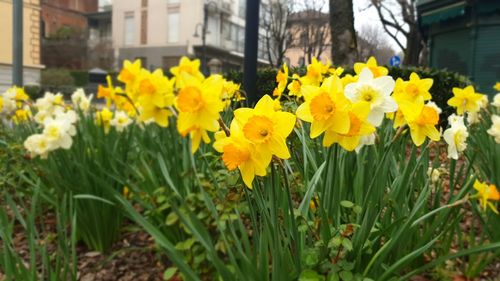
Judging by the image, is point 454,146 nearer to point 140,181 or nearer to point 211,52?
point 140,181

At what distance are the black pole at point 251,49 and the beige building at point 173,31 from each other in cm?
3184

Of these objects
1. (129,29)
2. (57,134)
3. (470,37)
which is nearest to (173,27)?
(129,29)

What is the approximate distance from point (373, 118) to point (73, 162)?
1.78 meters

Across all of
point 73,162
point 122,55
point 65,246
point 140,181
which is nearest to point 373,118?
point 65,246

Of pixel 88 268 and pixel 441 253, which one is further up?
pixel 441 253

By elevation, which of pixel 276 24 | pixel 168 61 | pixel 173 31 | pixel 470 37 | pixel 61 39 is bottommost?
pixel 470 37

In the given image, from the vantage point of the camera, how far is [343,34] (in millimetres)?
5535

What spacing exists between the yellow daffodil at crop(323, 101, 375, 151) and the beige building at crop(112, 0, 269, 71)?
33680mm

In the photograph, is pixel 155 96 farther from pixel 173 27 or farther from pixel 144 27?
pixel 144 27

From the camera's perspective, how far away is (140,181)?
Answer: 2.38m

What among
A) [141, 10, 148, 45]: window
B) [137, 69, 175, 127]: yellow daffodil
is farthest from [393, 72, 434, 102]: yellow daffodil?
[141, 10, 148, 45]: window

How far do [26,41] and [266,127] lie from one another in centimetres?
Answer: 2441

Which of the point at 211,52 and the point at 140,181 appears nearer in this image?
the point at 140,181

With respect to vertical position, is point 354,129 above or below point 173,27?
below
